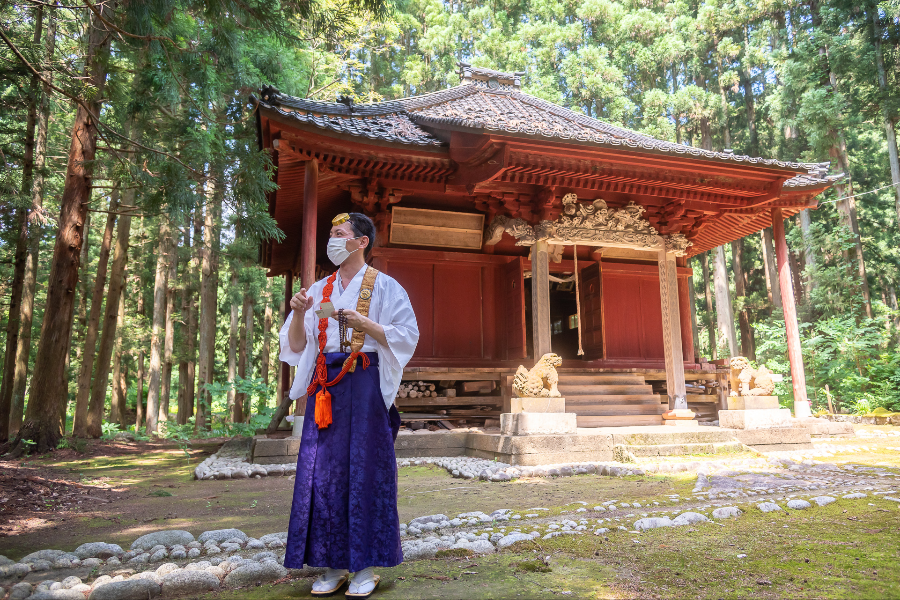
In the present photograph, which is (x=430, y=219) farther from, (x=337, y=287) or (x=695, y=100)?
(x=695, y=100)

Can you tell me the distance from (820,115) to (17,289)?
835 inches

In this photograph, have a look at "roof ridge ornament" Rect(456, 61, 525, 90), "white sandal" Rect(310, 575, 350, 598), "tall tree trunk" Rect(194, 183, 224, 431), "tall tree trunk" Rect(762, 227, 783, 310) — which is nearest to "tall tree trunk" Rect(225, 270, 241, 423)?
"tall tree trunk" Rect(194, 183, 224, 431)

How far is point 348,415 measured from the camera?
2.62 meters

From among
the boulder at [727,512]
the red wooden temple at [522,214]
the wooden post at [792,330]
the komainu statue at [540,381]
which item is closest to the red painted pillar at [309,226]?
the red wooden temple at [522,214]

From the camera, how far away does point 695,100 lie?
71.0ft

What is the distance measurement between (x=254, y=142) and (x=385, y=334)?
16.5 feet

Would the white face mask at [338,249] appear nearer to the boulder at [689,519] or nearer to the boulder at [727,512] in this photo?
the boulder at [689,519]

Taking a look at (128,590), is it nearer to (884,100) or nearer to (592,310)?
(592,310)

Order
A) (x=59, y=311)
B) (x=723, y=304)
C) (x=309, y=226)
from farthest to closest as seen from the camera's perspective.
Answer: (x=723, y=304) → (x=59, y=311) → (x=309, y=226)

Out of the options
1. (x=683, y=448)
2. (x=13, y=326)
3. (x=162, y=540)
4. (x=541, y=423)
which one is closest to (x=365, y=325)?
(x=162, y=540)

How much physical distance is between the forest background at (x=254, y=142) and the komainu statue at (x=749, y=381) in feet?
22.6

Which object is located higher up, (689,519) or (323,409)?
(323,409)

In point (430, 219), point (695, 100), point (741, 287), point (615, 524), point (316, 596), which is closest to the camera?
point (316, 596)

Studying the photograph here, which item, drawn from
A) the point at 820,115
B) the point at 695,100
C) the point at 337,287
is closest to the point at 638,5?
the point at 695,100
